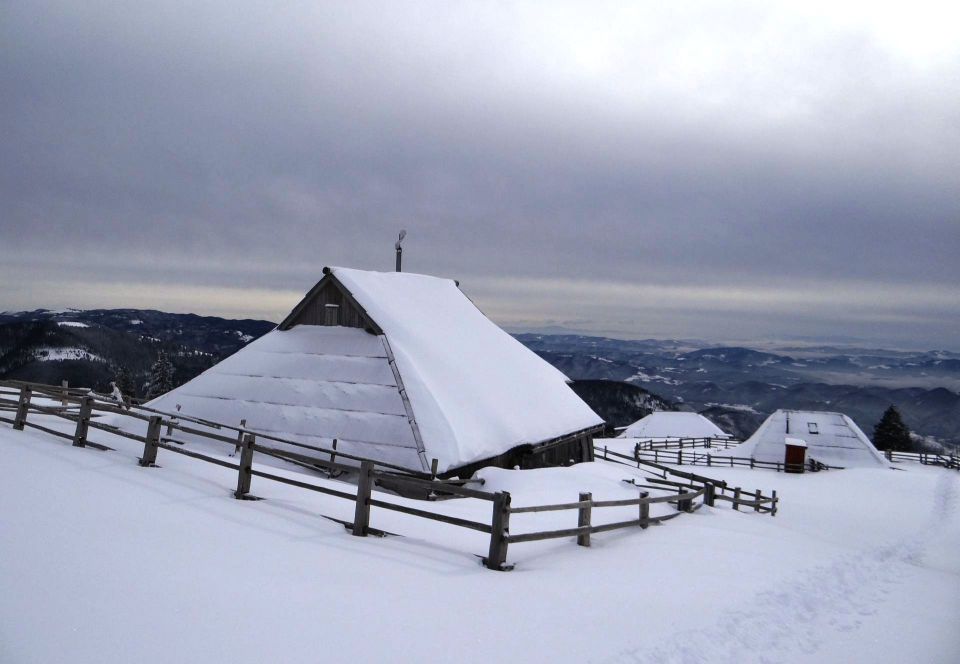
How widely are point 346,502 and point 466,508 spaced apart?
3.65 meters

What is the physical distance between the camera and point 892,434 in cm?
7088

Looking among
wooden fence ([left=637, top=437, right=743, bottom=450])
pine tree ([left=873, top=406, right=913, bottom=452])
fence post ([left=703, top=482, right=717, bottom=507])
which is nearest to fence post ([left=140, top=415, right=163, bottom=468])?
fence post ([left=703, top=482, right=717, bottom=507])

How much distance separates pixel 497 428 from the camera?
830 inches

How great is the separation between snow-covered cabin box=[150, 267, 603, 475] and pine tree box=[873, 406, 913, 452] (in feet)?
197

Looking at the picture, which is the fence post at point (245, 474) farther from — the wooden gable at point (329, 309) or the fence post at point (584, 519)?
the wooden gable at point (329, 309)

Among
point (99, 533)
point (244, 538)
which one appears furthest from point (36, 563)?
point (244, 538)

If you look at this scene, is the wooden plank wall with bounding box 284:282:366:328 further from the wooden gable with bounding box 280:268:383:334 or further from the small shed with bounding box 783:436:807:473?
the small shed with bounding box 783:436:807:473

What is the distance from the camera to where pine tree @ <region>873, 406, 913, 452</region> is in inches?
2771

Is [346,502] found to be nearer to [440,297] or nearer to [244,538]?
[244,538]

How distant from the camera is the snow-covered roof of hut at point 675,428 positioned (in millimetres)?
67250

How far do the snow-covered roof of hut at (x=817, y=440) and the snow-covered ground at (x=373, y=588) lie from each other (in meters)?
34.2

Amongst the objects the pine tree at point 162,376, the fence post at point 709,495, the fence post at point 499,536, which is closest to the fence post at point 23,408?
the fence post at point 499,536

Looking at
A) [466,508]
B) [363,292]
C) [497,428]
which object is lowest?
[466,508]

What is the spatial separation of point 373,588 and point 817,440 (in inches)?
1866
